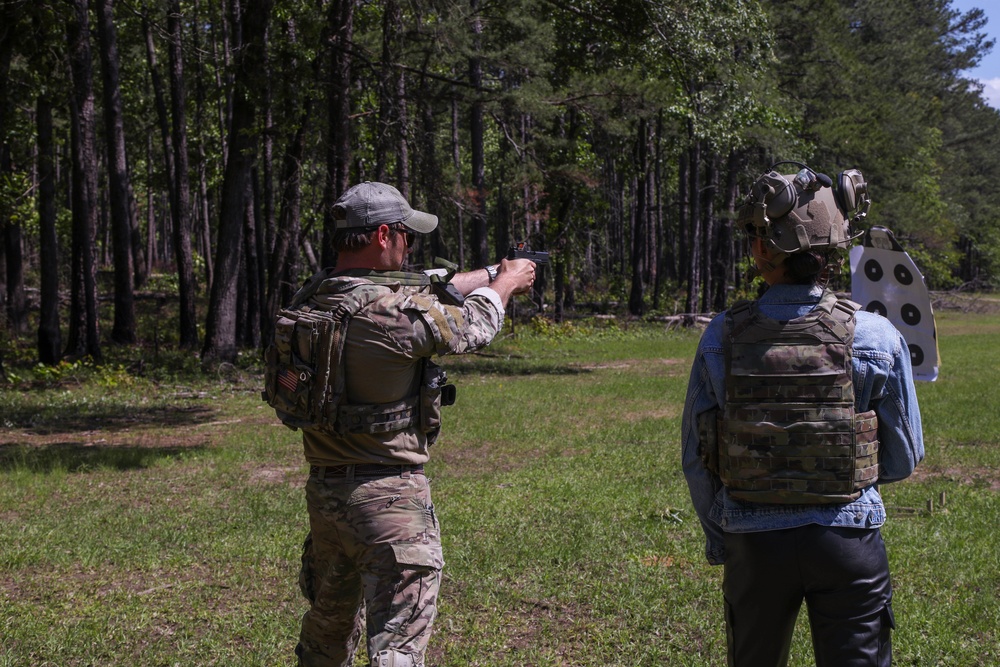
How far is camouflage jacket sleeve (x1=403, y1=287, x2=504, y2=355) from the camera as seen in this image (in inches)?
131

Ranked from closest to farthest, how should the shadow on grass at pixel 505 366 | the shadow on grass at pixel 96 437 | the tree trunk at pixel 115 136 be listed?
the shadow on grass at pixel 96 437 < the tree trunk at pixel 115 136 < the shadow on grass at pixel 505 366

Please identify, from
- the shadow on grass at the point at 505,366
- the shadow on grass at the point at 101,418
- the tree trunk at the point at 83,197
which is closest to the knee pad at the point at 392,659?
the shadow on grass at the point at 101,418

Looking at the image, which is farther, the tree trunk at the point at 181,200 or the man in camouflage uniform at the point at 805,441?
the tree trunk at the point at 181,200

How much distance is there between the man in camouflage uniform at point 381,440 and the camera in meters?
3.28

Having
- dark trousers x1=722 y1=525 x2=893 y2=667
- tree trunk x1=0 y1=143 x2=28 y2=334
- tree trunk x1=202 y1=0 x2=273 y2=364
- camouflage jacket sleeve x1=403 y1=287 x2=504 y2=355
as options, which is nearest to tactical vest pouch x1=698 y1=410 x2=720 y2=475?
dark trousers x1=722 y1=525 x2=893 y2=667

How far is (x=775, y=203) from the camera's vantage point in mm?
2781

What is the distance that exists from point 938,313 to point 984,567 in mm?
36829

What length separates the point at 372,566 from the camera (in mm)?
3322

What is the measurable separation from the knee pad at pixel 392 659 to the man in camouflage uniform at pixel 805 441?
105cm

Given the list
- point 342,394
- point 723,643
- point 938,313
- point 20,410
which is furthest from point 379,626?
point 938,313

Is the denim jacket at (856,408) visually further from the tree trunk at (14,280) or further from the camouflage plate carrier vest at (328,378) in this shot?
the tree trunk at (14,280)

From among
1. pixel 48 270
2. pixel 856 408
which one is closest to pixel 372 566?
pixel 856 408

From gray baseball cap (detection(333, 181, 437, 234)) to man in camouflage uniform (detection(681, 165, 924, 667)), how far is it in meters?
1.28

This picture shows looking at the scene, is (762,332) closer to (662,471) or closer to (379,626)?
(379,626)
